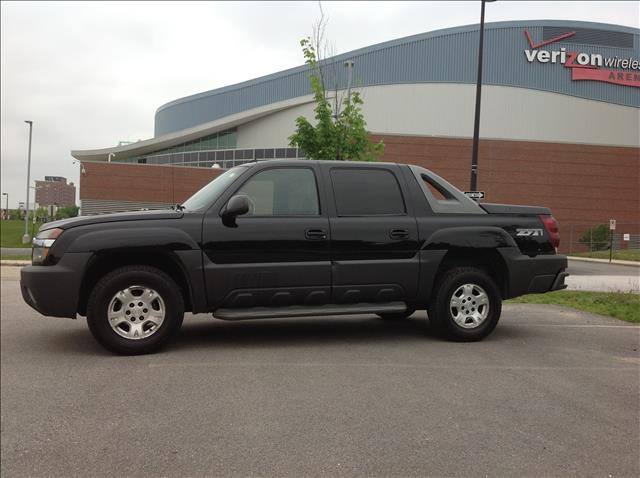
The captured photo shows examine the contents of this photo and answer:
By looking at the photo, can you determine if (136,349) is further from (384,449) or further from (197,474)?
(384,449)

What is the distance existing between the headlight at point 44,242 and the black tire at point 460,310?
3899mm

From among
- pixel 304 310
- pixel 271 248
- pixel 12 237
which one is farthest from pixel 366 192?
pixel 12 237

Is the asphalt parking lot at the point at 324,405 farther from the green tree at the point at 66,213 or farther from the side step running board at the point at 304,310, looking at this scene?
the green tree at the point at 66,213

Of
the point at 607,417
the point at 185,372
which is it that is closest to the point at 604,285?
the point at 607,417

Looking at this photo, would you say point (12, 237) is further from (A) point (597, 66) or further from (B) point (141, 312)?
(A) point (597, 66)

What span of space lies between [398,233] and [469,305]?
1.17 meters

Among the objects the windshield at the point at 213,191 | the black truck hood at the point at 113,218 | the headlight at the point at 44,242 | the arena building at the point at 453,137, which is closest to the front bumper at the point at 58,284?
the headlight at the point at 44,242

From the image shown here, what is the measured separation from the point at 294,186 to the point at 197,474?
11.2ft

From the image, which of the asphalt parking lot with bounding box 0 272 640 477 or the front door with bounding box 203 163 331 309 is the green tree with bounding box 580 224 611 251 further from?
the front door with bounding box 203 163 331 309

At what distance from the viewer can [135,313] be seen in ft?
16.8

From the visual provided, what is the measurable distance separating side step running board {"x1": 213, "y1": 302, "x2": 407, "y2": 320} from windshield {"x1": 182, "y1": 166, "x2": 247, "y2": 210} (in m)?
1.12

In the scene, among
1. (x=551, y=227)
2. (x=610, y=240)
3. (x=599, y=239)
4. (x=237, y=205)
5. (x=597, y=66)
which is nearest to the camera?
(x=237, y=205)

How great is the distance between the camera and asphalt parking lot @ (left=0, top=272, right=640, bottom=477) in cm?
304

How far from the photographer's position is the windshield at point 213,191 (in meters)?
5.53
